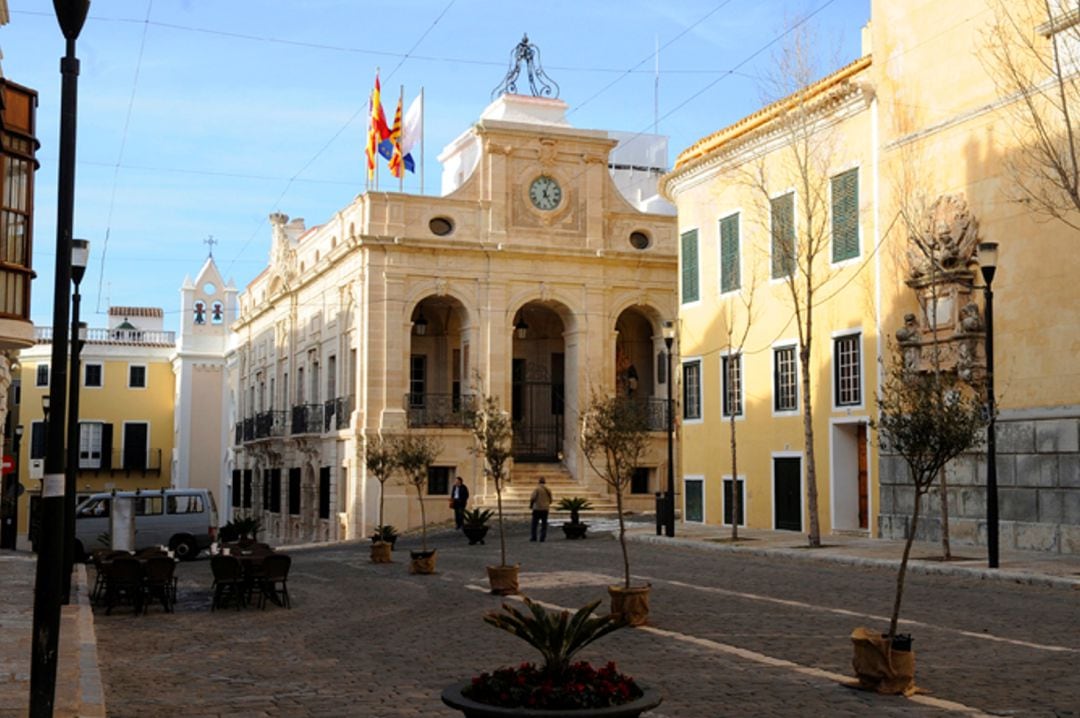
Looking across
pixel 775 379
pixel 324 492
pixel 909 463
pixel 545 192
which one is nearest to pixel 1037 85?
A: pixel 775 379

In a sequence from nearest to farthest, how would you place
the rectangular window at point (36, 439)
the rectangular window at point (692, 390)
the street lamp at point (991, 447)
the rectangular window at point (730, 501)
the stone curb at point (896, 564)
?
1. the stone curb at point (896, 564)
2. the street lamp at point (991, 447)
3. the rectangular window at point (730, 501)
4. the rectangular window at point (692, 390)
5. the rectangular window at point (36, 439)

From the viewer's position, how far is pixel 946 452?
Answer: 37.4 feet

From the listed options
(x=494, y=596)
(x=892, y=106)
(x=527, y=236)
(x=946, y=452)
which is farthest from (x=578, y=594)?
(x=527, y=236)

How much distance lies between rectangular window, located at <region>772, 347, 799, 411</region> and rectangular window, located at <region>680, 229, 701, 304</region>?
158 inches

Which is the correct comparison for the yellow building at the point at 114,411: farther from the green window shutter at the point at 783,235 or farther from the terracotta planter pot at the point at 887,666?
the terracotta planter pot at the point at 887,666

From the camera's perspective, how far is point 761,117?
Result: 3027 cm

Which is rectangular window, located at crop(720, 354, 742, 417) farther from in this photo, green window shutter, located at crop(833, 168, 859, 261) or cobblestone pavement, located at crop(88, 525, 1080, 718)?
cobblestone pavement, located at crop(88, 525, 1080, 718)

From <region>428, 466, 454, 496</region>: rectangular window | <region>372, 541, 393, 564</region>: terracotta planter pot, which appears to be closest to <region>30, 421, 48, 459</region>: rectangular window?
<region>428, 466, 454, 496</region>: rectangular window

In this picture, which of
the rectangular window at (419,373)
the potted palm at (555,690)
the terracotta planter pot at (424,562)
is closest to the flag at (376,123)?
the rectangular window at (419,373)

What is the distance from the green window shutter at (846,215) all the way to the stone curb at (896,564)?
687 cm

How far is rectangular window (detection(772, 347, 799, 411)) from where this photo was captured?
2948 cm

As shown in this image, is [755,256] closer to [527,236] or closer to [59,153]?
[527,236]

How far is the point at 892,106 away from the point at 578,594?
1340cm

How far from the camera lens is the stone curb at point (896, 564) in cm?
1786
